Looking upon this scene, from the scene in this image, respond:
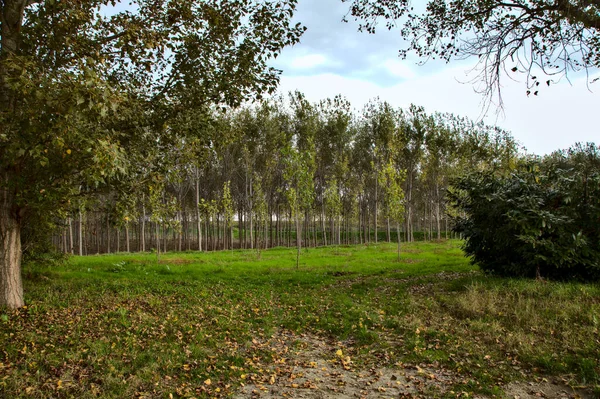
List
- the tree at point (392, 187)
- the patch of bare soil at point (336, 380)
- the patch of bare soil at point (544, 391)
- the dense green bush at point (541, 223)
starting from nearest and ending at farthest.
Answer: the patch of bare soil at point (544, 391) < the patch of bare soil at point (336, 380) < the dense green bush at point (541, 223) < the tree at point (392, 187)

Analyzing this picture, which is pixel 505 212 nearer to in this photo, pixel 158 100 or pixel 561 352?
pixel 561 352

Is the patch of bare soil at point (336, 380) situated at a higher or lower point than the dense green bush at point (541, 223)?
lower

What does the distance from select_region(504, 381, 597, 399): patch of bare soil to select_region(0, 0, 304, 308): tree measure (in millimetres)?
6981

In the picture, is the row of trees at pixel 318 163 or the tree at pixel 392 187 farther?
the row of trees at pixel 318 163

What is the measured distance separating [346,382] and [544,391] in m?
2.80

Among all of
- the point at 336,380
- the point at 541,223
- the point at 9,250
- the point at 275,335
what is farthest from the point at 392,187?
the point at 9,250

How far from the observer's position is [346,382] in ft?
19.0

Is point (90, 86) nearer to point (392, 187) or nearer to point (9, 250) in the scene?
point (9, 250)

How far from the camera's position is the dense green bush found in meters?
10.0

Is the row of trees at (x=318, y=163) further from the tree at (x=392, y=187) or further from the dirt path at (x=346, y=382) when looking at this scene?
the dirt path at (x=346, y=382)

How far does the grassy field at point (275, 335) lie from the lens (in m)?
5.65

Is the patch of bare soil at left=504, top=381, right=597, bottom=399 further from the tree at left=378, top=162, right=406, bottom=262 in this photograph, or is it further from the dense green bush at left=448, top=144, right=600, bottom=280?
the tree at left=378, top=162, right=406, bottom=262

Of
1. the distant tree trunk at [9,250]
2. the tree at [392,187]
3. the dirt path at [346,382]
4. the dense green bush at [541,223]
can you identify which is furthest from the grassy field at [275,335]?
the tree at [392,187]

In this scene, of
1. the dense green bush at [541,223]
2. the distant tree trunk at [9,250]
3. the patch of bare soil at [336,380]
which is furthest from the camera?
the dense green bush at [541,223]
